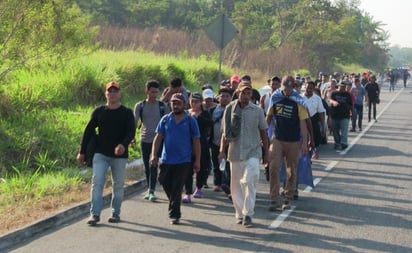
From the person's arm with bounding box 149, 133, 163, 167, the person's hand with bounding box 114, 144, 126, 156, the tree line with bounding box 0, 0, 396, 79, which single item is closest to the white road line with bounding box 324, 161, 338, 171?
the person's arm with bounding box 149, 133, 163, 167

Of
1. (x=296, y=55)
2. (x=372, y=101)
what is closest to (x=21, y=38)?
(x=372, y=101)

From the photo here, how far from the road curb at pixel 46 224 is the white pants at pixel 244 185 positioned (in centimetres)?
210

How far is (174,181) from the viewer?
801 centimetres

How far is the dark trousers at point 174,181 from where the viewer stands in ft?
26.1

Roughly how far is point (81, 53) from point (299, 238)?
1236 cm

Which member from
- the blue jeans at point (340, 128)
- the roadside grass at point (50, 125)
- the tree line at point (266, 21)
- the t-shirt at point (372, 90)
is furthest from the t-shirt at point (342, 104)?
the tree line at point (266, 21)

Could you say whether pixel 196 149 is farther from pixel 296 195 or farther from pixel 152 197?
pixel 296 195

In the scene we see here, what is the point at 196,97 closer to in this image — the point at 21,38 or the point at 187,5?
the point at 21,38

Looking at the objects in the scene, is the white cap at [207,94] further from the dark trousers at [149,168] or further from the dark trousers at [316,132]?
the dark trousers at [316,132]

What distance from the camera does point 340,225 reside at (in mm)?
8086

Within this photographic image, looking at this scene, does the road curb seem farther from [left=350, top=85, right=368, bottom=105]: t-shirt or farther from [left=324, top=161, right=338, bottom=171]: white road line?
[left=350, top=85, right=368, bottom=105]: t-shirt

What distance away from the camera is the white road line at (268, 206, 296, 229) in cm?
795

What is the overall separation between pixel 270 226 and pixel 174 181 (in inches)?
53.8

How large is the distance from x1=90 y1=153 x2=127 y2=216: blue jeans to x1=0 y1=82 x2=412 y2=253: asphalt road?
253 millimetres
